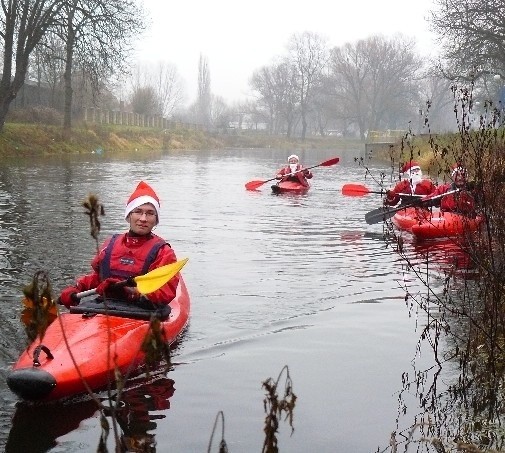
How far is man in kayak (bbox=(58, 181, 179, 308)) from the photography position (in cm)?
550

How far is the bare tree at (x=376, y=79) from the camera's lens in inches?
2970

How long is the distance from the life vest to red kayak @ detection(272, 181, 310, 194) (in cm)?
1256

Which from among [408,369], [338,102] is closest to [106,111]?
[338,102]

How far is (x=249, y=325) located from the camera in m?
6.62

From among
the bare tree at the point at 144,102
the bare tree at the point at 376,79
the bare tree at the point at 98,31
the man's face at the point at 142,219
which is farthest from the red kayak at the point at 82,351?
the bare tree at the point at 376,79

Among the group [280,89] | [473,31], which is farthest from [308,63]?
[473,31]

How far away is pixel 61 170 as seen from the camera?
2284 cm

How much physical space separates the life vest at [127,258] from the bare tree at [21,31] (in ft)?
71.4

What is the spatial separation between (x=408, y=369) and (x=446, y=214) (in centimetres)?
563

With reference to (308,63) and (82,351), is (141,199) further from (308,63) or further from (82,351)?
(308,63)

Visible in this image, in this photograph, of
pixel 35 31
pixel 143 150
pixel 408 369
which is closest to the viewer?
pixel 408 369

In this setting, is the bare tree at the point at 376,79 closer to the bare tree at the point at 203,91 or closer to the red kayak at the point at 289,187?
the bare tree at the point at 203,91

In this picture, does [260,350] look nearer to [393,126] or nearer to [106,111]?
[106,111]

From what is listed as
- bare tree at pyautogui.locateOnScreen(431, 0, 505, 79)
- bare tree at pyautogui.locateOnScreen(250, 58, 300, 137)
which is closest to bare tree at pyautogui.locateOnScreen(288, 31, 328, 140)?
bare tree at pyautogui.locateOnScreen(250, 58, 300, 137)
